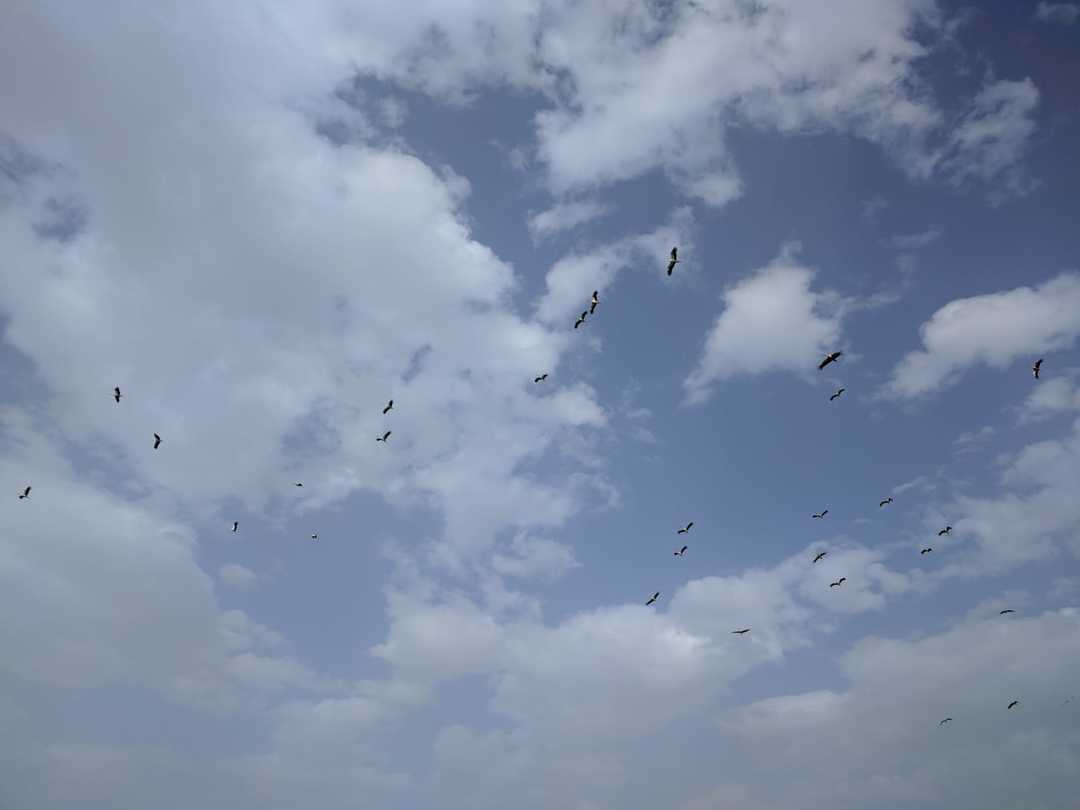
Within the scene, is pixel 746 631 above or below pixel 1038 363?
below

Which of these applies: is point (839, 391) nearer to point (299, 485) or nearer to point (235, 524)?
point (299, 485)

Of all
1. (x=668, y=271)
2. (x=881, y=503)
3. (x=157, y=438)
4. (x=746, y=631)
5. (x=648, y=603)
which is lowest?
(x=746, y=631)

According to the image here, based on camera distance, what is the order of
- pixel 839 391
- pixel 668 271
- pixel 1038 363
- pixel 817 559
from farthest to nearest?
pixel 817 559, pixel 839 391, pixel 1038 363, pixel 668 271

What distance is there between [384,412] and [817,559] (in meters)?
54.6

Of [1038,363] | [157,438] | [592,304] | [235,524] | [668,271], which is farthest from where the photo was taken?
[235,524]

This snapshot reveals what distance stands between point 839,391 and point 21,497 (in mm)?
82061

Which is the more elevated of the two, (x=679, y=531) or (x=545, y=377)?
(x=545, y=377)

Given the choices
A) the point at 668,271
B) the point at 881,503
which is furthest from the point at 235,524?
the point at 881,503

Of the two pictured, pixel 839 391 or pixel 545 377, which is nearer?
pixel 545 377

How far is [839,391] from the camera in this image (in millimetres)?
60594

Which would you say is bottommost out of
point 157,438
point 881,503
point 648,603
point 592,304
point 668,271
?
point 648,603

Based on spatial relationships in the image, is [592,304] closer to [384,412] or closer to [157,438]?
[384,412]

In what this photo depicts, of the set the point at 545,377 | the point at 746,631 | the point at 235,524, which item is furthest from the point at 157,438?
the point at 746,631

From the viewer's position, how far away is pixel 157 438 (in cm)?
5678
